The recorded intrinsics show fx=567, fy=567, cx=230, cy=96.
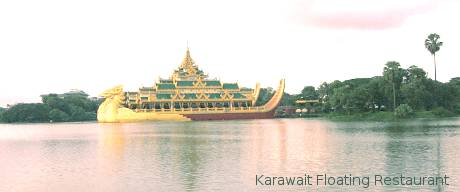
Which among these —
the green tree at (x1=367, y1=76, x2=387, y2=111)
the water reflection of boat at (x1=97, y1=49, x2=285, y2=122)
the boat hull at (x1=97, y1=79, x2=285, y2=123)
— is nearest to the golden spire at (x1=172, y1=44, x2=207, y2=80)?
the water reflection of boat at (x1=97, y1=49, x2=285, y2=122)

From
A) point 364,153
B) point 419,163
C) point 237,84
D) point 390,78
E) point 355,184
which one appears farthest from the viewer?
point 237,84

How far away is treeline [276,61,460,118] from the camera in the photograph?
7412 cm

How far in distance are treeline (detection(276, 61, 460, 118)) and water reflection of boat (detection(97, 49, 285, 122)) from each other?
74.8 ft

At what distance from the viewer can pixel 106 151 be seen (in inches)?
1225

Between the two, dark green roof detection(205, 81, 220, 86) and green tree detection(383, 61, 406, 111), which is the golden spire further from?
green tree detection(383, 61, 406, 111)

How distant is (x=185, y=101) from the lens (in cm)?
10131

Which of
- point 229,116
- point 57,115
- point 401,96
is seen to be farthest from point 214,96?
point 401,96

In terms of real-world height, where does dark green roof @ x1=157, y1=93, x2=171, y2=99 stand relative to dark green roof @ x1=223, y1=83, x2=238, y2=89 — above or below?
below

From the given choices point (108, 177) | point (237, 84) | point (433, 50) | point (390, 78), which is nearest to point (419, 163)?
point (108, 177)

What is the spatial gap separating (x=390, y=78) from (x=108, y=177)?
199ft

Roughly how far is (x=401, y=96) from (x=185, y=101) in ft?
128

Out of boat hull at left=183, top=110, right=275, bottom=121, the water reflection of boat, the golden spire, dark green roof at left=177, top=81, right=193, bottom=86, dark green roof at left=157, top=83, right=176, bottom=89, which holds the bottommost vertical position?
boat hull at left=183, top=110, right=275, bottom=121

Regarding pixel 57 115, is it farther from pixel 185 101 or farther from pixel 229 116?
pixel 229 116

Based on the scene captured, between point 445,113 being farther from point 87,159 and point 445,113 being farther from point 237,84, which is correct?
point 87,159
